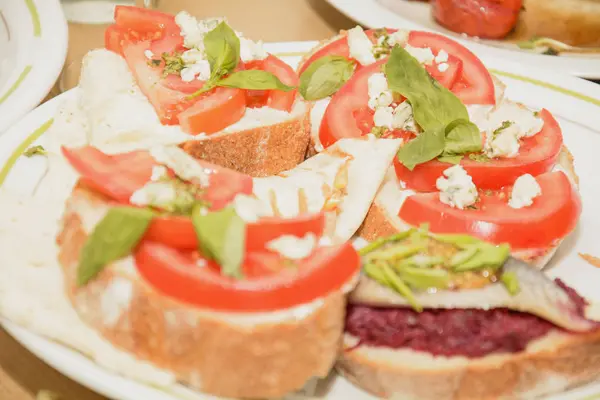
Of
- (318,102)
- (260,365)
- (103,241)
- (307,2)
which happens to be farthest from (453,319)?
(307,2)

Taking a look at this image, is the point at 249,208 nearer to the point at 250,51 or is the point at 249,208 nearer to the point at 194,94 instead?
the point at 194,94

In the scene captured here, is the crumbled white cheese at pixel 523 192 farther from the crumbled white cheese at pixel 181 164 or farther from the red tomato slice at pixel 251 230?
the crumbled white cheese at pixel 181 164

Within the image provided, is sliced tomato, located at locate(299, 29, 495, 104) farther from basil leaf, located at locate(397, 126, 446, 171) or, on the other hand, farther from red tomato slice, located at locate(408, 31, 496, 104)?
basil leaf, located at locate(397, 126, 446, 171)

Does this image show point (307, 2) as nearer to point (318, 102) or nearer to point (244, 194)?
point (318, 102)

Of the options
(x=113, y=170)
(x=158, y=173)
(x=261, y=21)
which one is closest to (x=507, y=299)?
(x=158, y=173)

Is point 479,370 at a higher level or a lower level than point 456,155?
lower

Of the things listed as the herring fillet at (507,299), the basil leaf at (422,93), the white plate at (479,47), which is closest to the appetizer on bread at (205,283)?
the herring fillet at (507,299)
